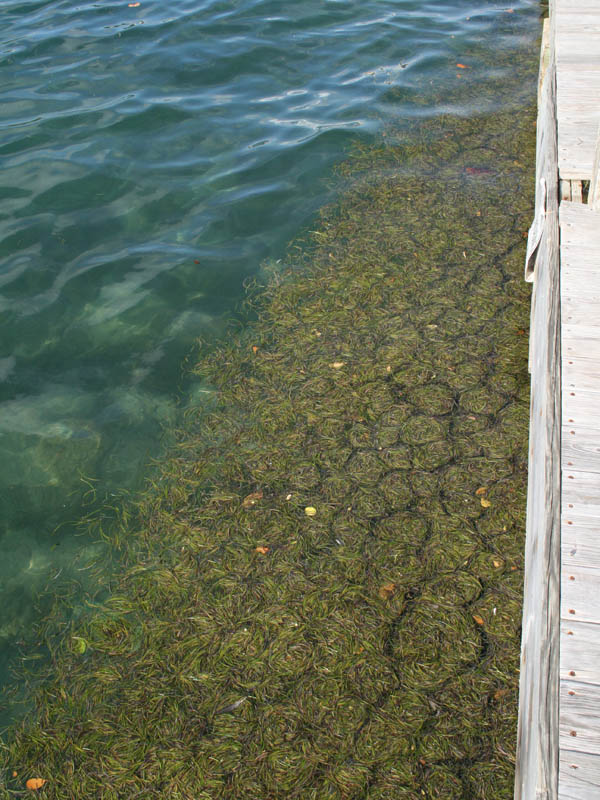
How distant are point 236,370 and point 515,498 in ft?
7.23

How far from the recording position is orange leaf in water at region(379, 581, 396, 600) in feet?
11.6

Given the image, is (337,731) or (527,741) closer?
(527,741)

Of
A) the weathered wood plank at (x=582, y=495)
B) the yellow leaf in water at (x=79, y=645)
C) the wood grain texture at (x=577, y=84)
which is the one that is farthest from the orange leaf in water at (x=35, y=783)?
the wood grain texture at (x=577, y=84)

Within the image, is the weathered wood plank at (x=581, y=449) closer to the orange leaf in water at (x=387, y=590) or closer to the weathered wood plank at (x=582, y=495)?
the weathered wood plank at (x=582, y=495)

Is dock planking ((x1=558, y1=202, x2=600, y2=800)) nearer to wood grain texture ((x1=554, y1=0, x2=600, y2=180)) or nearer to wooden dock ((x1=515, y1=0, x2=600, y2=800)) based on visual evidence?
wooden dock ((x1=515, y1=0, x2=600, y2=800))

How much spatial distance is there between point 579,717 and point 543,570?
1.78ft

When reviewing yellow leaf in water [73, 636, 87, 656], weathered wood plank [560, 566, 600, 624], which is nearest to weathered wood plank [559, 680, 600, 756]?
weathered wood plank [560, 566, 600, 624]

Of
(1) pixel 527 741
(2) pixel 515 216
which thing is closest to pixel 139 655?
(1) pixel 527 741

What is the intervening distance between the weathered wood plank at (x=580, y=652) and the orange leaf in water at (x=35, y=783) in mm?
2269

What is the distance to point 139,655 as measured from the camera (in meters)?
3.39

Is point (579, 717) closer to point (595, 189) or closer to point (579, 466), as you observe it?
point (579, 466)

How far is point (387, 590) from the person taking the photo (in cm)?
358

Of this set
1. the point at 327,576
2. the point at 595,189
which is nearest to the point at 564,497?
the point at 327,576

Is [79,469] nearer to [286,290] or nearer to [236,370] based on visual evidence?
[236,370]
